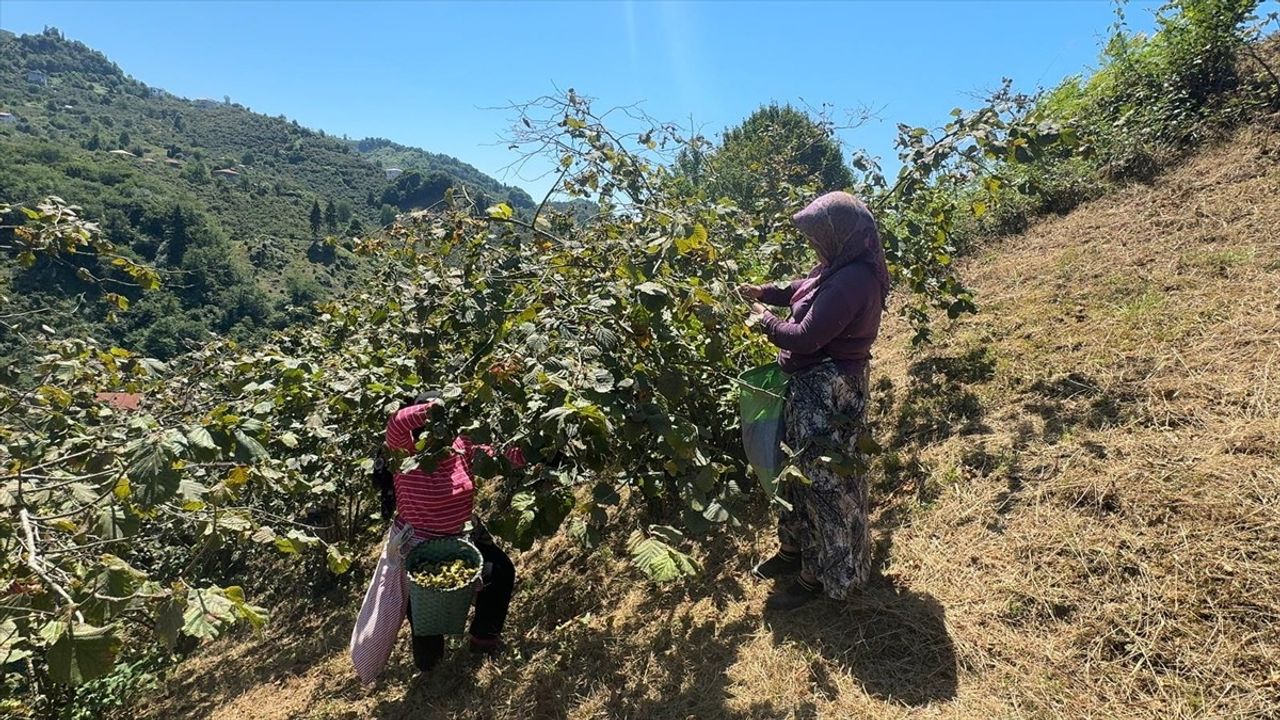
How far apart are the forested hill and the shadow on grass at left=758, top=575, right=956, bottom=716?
2.89 metres

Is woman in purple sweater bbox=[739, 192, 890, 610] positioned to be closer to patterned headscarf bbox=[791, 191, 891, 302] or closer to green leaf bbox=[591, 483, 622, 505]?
patterned headscarf bbox=[791, 191, 891, 302]

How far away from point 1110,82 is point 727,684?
700cm

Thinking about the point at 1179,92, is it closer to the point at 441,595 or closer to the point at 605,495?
the point at 605,495

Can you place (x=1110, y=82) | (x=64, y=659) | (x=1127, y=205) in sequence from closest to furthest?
(x=64, y=659) → (x=1127, y=205) → (x=1110, y=82)

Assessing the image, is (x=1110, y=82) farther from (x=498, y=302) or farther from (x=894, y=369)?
(x=498, y=302)

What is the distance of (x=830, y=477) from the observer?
2.34 metres

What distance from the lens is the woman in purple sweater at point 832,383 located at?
2.18 meters

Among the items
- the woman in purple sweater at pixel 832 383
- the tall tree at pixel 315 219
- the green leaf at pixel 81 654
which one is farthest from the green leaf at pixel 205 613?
A: the tall tree at pixel 315 219

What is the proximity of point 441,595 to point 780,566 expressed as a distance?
142 centimetres

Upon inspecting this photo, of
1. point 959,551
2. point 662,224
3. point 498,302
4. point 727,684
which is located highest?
point 662,224

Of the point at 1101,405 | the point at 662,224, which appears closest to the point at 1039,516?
the point at 1101,405

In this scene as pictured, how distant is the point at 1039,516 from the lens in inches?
100

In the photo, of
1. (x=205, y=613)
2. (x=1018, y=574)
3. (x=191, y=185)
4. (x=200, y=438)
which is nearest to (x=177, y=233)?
(x=191, y=185)

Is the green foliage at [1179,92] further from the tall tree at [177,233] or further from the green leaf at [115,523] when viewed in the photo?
the tall tree at [177,233]
